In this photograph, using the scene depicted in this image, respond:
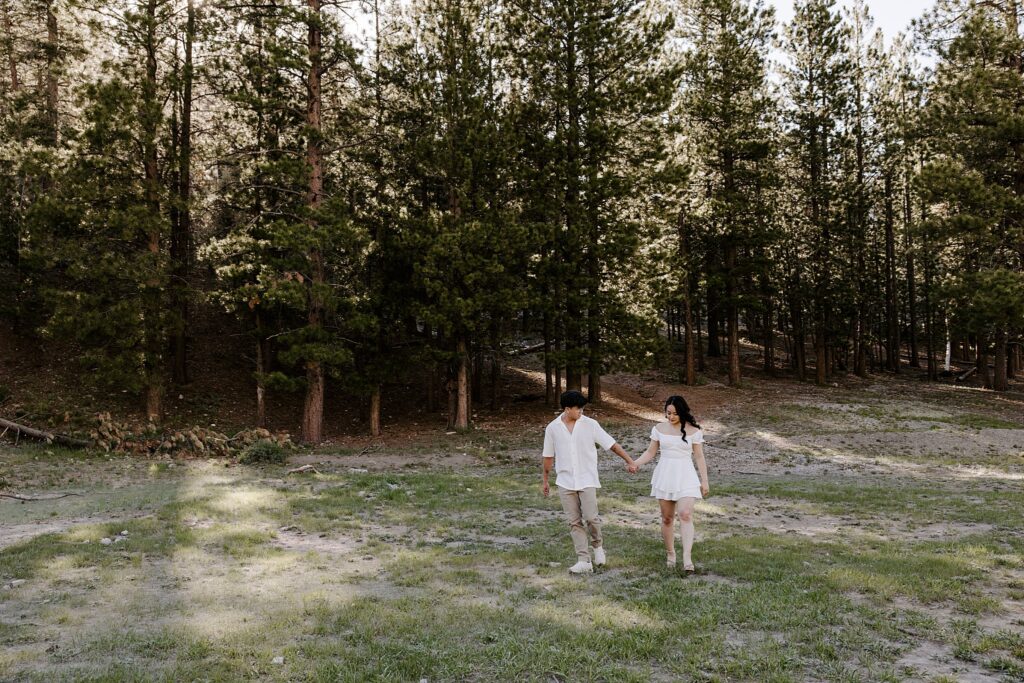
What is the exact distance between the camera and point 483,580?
6.71 metres

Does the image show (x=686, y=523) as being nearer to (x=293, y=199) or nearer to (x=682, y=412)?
(x=682, y=412)

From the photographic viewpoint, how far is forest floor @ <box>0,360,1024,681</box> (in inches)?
183

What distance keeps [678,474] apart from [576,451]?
1129 mm

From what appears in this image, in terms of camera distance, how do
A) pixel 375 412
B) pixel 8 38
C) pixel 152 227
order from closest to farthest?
pixel 152 227, pixel 375 412, pixel 8 38

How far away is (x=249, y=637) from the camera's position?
501 centimetres

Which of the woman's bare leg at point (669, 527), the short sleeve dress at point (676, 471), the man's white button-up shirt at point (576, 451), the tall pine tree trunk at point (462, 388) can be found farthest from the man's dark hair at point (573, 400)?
the tall pine tree trunk at point (462, 388)

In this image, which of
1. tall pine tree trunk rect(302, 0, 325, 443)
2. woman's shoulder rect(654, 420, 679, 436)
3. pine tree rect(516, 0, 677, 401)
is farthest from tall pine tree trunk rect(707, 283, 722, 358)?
woman's shoulder rect(654, 420, 679, 436)

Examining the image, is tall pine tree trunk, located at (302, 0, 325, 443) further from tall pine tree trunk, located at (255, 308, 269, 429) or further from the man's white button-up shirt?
the man's white button-up shirt

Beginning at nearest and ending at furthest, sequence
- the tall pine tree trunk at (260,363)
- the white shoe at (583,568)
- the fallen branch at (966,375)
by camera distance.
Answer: the white shoe at (583,568) → the tall pine tree trunk at (260,363) → the fallen branch at (966,375)

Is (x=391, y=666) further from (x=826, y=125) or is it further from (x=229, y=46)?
(x=826, y=125)

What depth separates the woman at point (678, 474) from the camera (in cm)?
709

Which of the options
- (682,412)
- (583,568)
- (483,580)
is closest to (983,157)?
(682,412)

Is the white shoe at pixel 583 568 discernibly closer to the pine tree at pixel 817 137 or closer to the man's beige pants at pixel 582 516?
the man's beige pants at pixel 582 516

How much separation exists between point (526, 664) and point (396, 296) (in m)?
18.4
